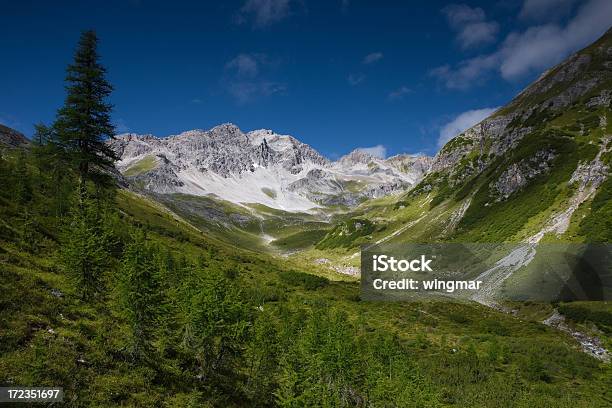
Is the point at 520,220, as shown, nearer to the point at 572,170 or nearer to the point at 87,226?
the point at 572,170

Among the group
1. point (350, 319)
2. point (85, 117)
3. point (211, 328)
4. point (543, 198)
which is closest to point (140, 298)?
point (211, 328)

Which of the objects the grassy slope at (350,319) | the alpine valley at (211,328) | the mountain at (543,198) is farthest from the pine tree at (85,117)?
the mountain at (543,198)

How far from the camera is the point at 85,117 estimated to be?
3906 cm

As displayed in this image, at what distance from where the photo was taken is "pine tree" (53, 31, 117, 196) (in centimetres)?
3862

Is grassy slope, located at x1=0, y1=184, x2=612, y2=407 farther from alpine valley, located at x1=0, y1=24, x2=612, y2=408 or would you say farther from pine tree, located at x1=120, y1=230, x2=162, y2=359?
pine tree, located at x1=120, y1=230, x2=162, y2=359

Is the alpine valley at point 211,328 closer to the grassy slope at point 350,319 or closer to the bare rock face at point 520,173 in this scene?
the grassy slope at point 350,319

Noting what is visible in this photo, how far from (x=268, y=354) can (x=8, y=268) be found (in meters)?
22.2

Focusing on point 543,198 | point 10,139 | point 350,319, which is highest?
point 10,139

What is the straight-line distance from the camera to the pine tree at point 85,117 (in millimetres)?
38625

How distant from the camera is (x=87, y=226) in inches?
1199

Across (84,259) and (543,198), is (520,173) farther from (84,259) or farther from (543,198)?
(84,259)

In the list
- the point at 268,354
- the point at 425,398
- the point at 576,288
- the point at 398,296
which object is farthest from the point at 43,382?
the point at 576,288

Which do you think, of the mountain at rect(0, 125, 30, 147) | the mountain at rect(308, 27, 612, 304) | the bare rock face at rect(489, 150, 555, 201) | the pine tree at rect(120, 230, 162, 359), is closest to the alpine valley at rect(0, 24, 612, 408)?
the pine tree at rect(120, 230, 162, 359)

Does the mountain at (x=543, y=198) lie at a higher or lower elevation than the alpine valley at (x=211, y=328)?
higher
